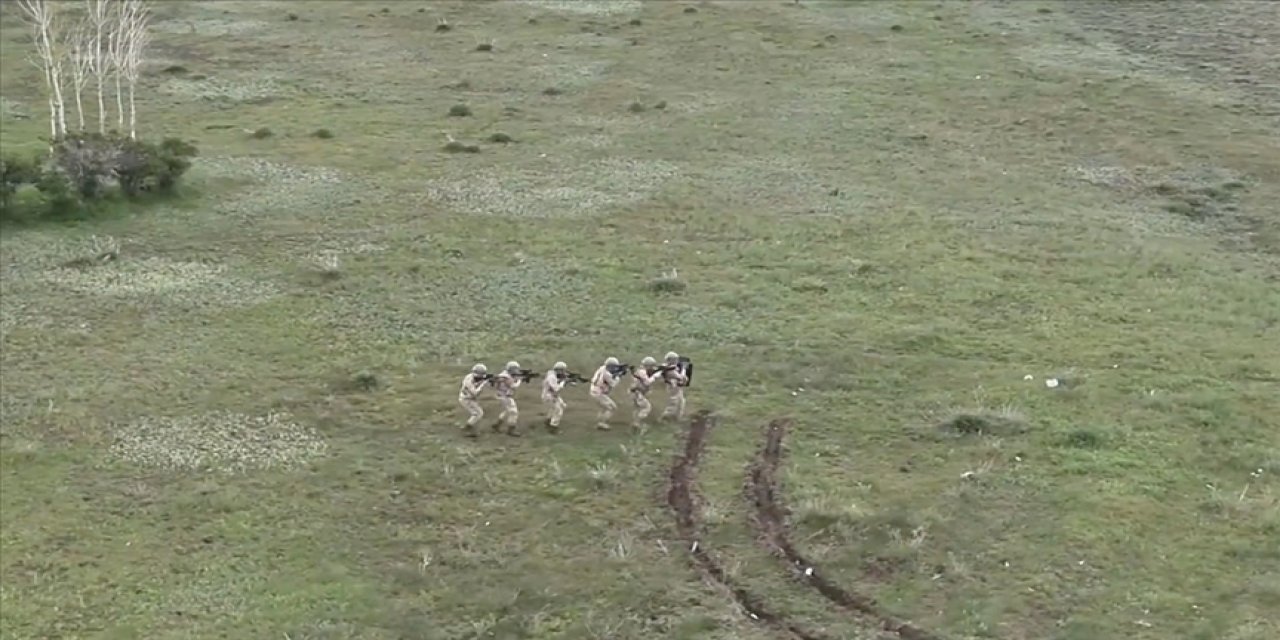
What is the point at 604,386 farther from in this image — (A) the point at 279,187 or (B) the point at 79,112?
(B) the point at 79,112

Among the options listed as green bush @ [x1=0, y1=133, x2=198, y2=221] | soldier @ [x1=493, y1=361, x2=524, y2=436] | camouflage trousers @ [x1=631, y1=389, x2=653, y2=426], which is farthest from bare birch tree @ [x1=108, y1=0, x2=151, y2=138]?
camouflage trousers @ [x1=631, y1=389, x2=653, y2=426]

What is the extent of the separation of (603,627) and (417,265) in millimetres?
14012

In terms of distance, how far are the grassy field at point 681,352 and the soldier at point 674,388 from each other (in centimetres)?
50

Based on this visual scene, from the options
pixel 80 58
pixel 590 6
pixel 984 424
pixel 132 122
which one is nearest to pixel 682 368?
pixel 984 424

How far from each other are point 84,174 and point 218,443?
1336 centimetres

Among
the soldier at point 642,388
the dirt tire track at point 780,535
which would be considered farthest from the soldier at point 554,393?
the dirt tire track at point 780,535

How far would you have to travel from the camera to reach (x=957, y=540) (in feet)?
64.3

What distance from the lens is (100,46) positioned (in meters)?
40.2

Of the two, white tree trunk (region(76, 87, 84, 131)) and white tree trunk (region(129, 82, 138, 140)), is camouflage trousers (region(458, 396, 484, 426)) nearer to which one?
white tree trunk (region(129, 82, 138, 140))

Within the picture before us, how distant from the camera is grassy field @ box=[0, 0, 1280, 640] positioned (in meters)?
18.8

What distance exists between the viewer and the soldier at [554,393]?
887 inches

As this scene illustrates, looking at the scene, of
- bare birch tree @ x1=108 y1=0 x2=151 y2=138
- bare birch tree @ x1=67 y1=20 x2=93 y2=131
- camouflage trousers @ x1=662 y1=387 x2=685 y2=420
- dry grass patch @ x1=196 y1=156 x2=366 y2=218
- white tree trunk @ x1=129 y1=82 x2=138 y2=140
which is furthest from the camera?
bare birch tree @ x1=67 y1=20 x2=93 y2=131

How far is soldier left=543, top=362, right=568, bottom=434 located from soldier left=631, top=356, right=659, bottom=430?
1.15 meters

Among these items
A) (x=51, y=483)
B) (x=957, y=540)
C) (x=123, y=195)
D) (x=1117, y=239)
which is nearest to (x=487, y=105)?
(x=123, y=195)
